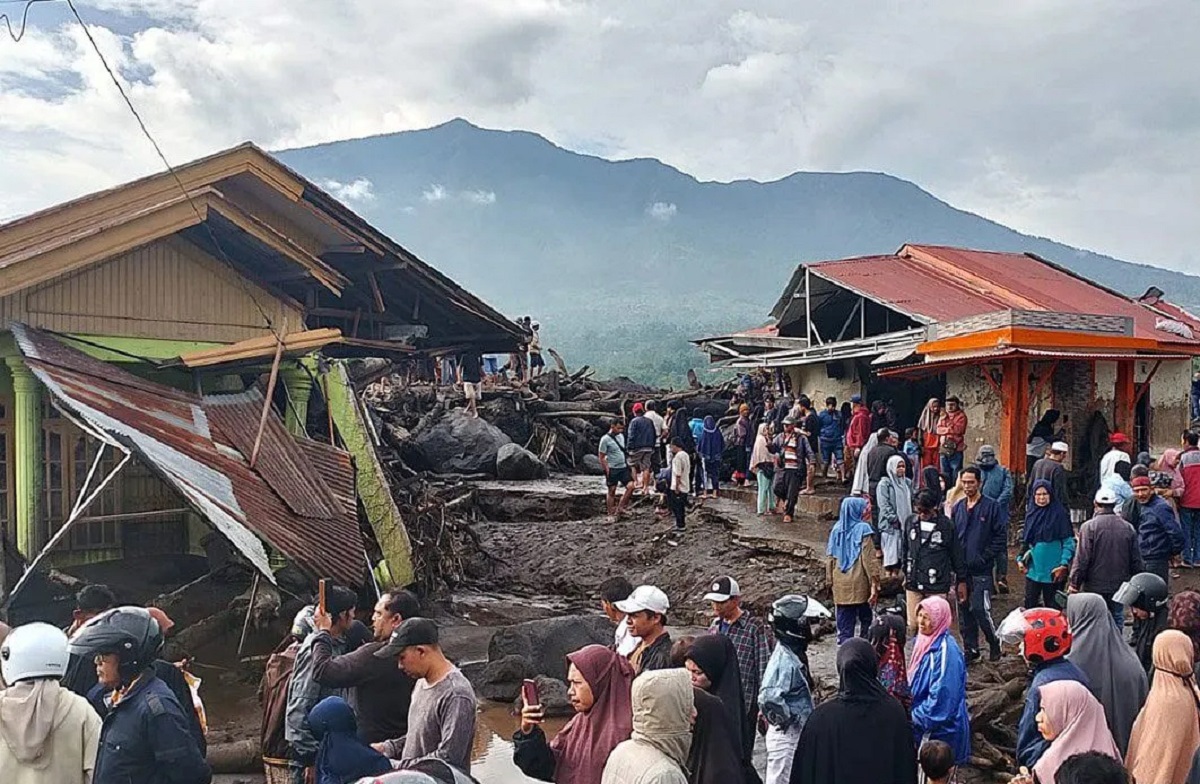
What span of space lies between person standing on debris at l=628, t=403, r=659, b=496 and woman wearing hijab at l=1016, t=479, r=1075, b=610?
9.12m

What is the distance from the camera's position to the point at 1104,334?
15078 millimetres

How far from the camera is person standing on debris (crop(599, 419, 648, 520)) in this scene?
17344 millimetres

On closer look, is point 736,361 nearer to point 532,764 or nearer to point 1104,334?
point 1104,334

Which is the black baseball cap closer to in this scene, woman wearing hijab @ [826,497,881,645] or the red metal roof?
woman wearing hijab @ [826,497,881,645]

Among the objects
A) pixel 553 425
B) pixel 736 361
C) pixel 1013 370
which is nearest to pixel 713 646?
pixel 1013 370

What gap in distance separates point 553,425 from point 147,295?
54.2 feet

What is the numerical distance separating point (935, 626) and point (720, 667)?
155 cm

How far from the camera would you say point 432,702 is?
441cm

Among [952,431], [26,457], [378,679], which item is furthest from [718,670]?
[952,431]

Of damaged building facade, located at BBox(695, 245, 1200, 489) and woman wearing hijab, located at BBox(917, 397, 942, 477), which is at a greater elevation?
damaged building facade, located at BBox(695, 245, 1200, 489)

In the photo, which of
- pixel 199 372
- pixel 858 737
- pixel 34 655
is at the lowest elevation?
pixel 858 737

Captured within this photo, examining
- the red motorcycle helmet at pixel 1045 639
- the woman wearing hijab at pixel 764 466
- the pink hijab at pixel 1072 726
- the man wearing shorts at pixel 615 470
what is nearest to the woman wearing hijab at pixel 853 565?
the red motorcycle helmet at pixel 1045 639

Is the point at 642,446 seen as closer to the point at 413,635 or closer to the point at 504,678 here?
the point at 504,678

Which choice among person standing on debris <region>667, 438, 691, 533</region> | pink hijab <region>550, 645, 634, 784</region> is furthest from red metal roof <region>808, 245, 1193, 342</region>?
pink hijab <region>550, 645, 634, 784</region>
